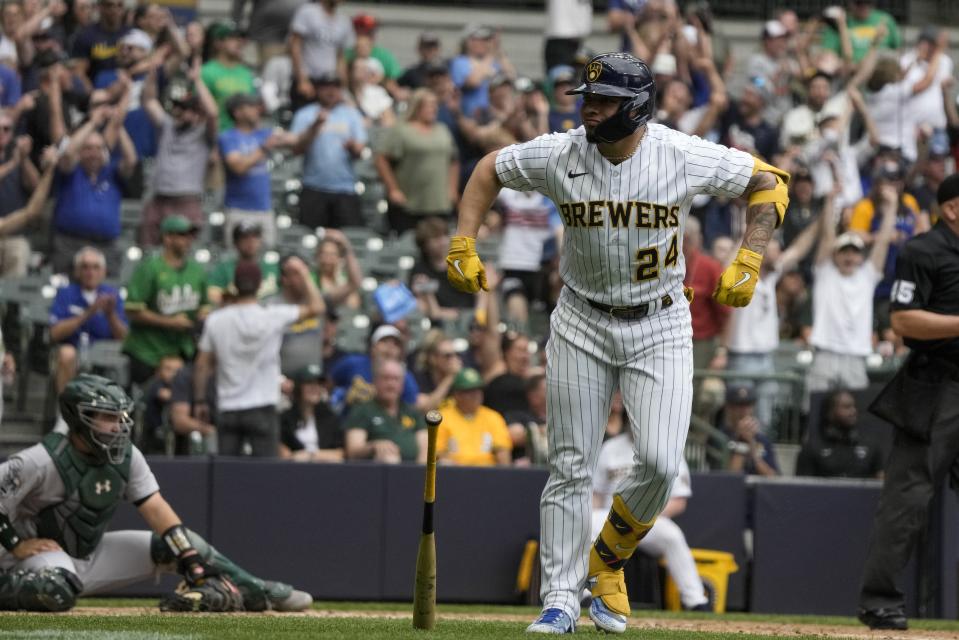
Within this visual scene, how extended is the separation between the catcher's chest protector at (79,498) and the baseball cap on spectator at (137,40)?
758cm

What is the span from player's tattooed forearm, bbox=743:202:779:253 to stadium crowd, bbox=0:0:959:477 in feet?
12.5

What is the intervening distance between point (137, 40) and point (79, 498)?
7.85 metres

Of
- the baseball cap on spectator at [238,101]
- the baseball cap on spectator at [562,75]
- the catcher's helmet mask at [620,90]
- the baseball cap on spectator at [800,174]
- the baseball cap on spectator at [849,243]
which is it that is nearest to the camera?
the catcher's helmet mask at [620,90]

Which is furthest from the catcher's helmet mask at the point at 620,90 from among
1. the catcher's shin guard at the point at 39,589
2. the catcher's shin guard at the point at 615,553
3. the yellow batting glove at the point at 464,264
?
the catcher's shin guard at the point at 39,589

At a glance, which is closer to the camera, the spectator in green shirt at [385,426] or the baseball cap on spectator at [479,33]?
the spectator in green shirt at [385,426]

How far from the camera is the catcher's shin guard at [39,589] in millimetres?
8375

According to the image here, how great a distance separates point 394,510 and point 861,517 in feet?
10.8

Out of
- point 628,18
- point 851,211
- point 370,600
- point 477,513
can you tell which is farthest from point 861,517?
point 628,18

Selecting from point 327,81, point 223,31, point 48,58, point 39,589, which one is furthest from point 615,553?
point 223,31

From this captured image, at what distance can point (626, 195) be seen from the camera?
23.0 ft

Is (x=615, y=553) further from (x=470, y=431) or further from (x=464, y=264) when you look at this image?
(x=470, y=431)

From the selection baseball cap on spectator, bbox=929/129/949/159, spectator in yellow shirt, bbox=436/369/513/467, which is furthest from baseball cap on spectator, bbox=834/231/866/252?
spectator in yellow shirt, bbox=436/369/513/467

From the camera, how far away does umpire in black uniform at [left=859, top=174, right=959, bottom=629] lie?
28.8ft

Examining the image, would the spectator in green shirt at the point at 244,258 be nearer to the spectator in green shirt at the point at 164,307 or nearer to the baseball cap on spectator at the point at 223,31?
the spectator in green shirt at the point at 164,307
